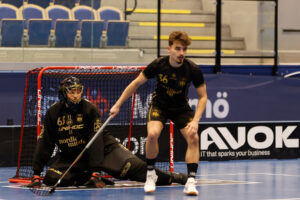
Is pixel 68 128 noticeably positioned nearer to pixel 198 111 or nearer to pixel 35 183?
pixel 35 183

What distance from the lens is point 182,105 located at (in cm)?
908

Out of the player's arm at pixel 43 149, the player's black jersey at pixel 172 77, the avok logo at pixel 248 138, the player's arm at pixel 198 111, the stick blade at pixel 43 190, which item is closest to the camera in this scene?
the player's arm at pixel 198 111

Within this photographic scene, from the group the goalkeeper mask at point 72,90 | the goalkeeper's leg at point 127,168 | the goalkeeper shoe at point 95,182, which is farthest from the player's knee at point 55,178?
the goalkeeper mask at point 72,90

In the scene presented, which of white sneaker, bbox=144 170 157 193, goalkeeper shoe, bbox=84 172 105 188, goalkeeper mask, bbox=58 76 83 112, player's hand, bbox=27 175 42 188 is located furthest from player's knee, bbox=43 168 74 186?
white sneaker, bbox=144 170 157 193

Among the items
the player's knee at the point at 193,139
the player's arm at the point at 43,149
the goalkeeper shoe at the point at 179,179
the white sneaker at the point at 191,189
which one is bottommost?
the goalkeeper shoe at the point at 179,179

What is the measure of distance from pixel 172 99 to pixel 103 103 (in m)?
3.15

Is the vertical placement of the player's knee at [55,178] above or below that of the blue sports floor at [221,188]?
above

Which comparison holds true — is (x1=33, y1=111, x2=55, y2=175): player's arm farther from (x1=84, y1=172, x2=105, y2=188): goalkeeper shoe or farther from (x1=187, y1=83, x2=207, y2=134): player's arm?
(x1=187, y1=83, x2=207, y2=134): player's arm

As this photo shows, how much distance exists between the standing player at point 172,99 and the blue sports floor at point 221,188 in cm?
28

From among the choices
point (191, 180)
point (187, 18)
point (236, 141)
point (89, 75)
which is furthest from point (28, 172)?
point (187, 18)

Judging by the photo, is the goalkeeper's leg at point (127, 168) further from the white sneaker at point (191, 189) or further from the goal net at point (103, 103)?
the goal net at point (103, 103)

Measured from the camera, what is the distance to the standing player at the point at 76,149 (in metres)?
9.34

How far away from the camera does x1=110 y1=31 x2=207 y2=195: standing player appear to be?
348 inches

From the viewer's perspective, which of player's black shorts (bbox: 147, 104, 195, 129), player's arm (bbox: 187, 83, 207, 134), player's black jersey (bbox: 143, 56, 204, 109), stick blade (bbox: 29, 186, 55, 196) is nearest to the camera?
player's arm (bbox: 187, 83, 207, 134)
